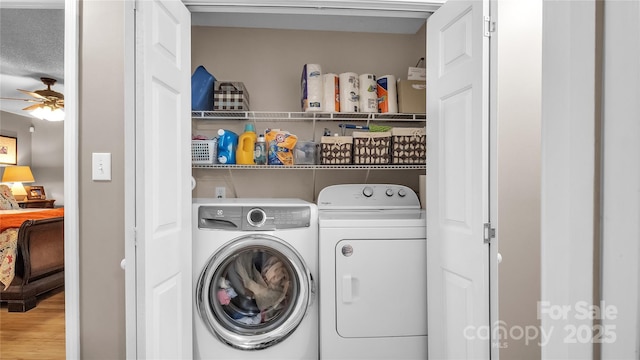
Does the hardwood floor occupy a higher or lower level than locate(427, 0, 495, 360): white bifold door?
lower

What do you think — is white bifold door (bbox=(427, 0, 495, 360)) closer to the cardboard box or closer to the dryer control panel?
the cardboard box

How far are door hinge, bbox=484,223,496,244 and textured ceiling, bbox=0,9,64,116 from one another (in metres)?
2.27

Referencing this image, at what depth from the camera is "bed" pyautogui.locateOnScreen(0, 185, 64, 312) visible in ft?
7.50

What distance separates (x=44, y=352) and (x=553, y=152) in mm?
2589

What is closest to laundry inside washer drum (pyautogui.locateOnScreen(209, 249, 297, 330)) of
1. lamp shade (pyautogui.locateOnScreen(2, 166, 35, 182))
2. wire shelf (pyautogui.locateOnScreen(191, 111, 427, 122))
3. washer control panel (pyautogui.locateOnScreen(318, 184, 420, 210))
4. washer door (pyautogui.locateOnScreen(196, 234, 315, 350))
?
washer door (pyautogui.locateOnScreen(196, 234, 315, 350))

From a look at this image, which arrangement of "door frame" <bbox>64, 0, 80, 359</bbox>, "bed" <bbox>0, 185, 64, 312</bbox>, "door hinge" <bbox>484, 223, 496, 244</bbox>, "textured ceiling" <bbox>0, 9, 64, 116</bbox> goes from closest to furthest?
"door hinge" <bbox>484, 223, 496, 244</bbox>
"door frame" <bbox>64, 0, 80, 359</bbox>
"textured ceiling" <bbox>0, 9, 64, 116</bbox>
"bed" <bbox>0, 185, 64, 312</bbox>

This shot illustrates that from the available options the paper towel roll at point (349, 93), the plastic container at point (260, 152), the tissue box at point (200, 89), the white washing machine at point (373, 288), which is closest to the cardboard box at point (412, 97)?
the paper towel roll at point (349, 93)

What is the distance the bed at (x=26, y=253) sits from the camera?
7.50 ft

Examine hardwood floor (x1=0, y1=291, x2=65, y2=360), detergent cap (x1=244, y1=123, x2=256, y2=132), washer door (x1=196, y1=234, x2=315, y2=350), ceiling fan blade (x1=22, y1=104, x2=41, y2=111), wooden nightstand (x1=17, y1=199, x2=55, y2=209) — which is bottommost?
hardwood floor (x1=0, y1=291, x2=65, y2=360)

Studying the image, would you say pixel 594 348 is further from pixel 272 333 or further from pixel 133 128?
pixel 272 333

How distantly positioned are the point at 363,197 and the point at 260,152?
0.75 m

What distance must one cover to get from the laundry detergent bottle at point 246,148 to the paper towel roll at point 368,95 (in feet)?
2.51

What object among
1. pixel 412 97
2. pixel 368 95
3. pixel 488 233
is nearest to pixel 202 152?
pixel 368 95

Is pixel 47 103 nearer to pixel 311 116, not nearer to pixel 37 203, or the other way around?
pixel 37 203
